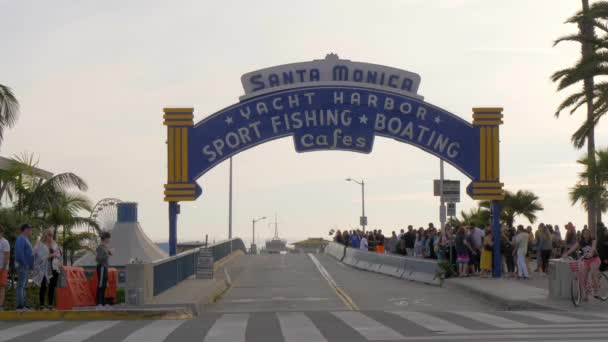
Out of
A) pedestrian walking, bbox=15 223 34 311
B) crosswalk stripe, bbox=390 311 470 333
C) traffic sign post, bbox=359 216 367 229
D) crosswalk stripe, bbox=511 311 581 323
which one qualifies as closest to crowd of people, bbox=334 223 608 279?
crosswalk stripe, bbox=511 311 581 323

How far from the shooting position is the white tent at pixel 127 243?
41.7 meters

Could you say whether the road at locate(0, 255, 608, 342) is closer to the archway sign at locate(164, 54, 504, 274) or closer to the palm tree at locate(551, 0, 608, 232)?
the archway sign at locate(164, 54, 504, 274)

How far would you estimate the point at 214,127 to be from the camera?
99.0 feet

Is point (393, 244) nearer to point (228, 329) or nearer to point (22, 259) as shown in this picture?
point (22, 259)

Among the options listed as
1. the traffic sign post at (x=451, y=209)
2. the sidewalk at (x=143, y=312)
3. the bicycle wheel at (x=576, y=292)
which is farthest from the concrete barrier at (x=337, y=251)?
the bicycle wheel at (x=576, y=292)

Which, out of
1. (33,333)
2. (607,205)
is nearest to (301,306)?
(33,333)

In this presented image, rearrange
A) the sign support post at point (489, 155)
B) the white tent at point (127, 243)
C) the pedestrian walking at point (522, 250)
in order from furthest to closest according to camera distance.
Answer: the white tent at point (127, 243)
the sign support post at point (489, 155)
the pedestrian walking at point (522, 250)

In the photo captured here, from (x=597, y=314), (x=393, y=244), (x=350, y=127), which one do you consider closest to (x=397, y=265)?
(x=350, y=127)

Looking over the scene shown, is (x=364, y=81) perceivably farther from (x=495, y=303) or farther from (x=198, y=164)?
(x=495, y=303)

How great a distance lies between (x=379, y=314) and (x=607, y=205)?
21701 millimetres

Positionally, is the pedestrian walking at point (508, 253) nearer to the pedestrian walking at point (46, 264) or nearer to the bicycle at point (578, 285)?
the bicycle at point (578, 285)

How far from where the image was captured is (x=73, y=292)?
19.4 metres

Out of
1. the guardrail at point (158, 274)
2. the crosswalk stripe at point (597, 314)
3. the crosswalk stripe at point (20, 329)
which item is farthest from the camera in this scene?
the guardrail at point (158, 274)

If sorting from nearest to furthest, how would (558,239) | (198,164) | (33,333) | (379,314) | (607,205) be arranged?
(33,333) < (379,314) < (198,164) < (558,239) < (607,205)
